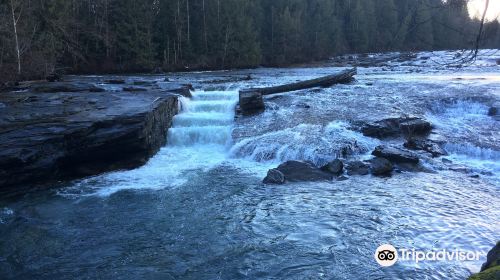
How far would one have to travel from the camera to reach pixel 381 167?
37.9 ft

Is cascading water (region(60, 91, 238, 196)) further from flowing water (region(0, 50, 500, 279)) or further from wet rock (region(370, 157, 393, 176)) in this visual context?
wet rock (region(370, 157, 393, 176))

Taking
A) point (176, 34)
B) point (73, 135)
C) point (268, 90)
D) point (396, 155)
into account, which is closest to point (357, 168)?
point (396, 155)

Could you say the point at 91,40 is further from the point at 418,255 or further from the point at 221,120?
the point at 418,255

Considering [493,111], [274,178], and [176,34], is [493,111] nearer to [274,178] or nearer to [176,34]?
[274,178]

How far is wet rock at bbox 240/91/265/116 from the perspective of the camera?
17.3 metres

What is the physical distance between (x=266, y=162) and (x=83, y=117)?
18.4 feet

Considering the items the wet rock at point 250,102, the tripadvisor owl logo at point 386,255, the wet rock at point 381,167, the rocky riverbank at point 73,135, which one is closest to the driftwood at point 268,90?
the wet rock at point 250,102

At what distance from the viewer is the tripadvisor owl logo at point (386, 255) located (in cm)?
673

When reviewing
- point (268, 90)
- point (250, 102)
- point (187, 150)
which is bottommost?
point (187, 150)

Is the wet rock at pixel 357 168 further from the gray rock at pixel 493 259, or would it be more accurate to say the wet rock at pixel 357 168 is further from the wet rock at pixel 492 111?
the wet rock at pixel 492 111

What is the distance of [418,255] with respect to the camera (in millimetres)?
6871

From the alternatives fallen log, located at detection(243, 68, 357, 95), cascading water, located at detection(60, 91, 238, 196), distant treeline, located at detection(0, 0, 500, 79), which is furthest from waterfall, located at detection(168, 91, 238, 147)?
distant treeline, located at detection(0, 0, 500, 79)

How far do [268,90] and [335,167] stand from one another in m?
9.00

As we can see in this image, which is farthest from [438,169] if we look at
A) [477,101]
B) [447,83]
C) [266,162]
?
[447,83]
